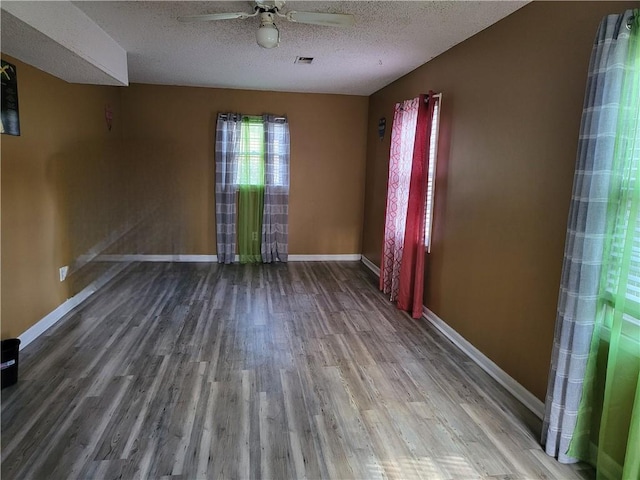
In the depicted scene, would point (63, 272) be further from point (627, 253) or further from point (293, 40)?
point (627, 253)

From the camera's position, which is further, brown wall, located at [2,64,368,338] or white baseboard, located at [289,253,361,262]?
white baseboard, located at [289,253,361,262]

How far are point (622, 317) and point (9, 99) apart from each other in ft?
11.9

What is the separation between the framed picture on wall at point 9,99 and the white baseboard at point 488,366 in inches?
136

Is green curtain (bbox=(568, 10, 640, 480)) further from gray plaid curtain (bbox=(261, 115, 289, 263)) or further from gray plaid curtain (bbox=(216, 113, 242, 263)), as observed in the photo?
gray plaid curtain (bbox=(216, 113, 242, 263))

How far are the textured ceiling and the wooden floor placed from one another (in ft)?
7.55

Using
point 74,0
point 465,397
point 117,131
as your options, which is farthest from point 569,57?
point 117,131

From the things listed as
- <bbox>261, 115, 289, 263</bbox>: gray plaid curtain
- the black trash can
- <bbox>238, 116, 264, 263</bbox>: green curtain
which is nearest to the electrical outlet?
the black trash can

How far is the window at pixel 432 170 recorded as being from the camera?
139 inches

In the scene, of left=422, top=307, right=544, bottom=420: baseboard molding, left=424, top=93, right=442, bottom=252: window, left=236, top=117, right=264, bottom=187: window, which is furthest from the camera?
left=236, top=117, right=264, bottom=187: window

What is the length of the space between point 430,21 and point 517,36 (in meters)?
0.57

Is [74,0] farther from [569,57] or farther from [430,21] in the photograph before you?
[569,57]

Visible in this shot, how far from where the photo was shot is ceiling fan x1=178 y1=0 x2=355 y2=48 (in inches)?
93.0

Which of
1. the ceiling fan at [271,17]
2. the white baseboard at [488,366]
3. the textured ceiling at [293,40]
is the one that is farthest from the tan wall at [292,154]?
the ceiling fan at [271,17]

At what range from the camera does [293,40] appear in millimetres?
3273
